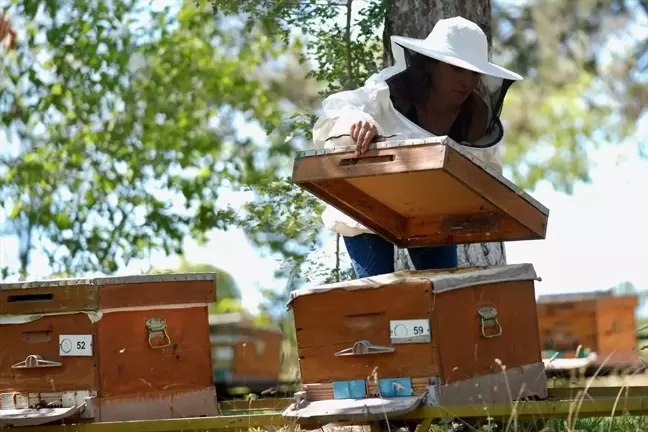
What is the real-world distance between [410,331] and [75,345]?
1.21 meters

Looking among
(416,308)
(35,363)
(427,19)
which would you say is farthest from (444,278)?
(427,19)

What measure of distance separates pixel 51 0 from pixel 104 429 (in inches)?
272

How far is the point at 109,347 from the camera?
3760 mm

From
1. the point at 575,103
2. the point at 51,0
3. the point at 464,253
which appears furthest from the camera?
the point at 575,103

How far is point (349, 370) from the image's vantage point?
11.1ft

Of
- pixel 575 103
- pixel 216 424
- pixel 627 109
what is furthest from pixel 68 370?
pixel 575 103

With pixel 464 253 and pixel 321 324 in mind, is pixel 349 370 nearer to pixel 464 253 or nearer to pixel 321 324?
pixel 321 324

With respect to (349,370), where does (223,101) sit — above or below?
above

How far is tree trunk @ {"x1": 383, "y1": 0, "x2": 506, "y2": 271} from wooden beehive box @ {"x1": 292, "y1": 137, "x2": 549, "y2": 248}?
1.06 meters

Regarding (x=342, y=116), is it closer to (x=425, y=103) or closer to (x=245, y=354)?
(x=425, y=103)

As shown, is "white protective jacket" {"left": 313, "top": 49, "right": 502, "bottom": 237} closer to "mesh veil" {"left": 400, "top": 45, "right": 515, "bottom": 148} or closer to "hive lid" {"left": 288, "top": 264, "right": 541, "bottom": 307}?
"mesh veil" {"left": 400, "top": 45, "right": 515, "bottom": 148}

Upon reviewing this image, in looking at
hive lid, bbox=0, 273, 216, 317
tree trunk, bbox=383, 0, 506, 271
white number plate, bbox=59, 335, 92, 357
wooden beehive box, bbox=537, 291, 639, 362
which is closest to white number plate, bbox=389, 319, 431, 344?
hive lid, bbox=0, 273, 216, 317

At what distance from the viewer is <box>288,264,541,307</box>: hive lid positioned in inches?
129

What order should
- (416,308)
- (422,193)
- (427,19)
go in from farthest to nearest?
1. (427,19)
2. (422,193)
3. (416,308)
